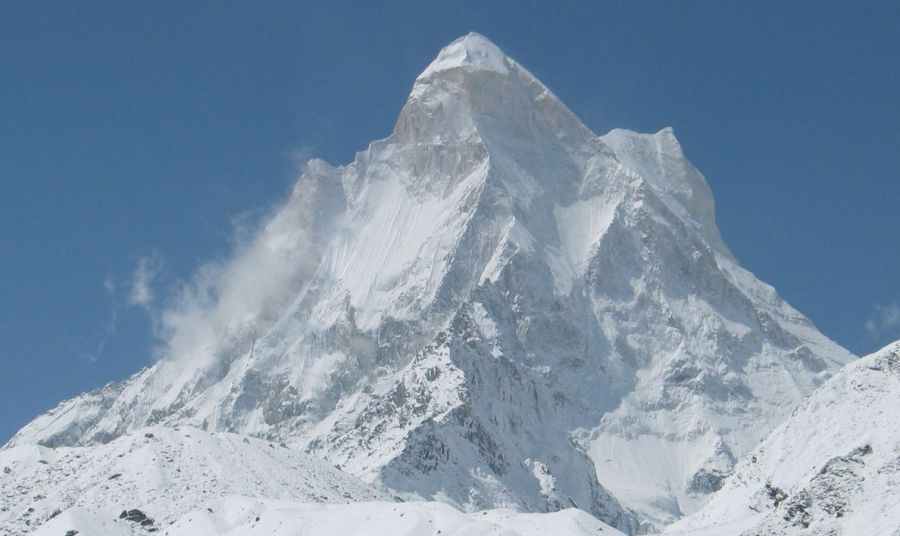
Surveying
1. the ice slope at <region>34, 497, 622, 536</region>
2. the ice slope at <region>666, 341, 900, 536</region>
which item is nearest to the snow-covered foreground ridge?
the ice slope at <region>34, 497, 622, 536</region>

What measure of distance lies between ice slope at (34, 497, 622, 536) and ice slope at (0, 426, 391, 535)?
7.17 m

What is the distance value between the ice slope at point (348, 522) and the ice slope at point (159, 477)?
23.5 ft

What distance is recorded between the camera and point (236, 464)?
445 ft

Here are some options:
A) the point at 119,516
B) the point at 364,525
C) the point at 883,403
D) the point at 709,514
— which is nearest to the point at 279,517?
→ the point at 364,525

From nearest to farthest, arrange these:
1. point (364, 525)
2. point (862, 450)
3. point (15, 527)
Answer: point (862, 450) < point (364, 525) < point (15, 527)

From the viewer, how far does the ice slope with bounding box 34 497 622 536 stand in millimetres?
86500

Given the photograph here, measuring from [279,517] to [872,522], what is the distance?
1562 inches

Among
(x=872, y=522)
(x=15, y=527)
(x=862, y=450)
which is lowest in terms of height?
(x=872, y=522)

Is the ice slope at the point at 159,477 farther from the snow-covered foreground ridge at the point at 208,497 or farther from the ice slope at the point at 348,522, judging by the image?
→ the ice slope at the point at 348,522

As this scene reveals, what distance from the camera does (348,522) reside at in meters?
92.2

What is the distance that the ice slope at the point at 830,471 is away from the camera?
255 ft

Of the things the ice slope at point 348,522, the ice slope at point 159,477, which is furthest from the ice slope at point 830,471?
the ice slope at point 159,477

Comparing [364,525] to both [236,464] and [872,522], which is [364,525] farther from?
[236,464]

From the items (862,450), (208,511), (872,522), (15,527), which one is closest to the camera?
(872,522)
